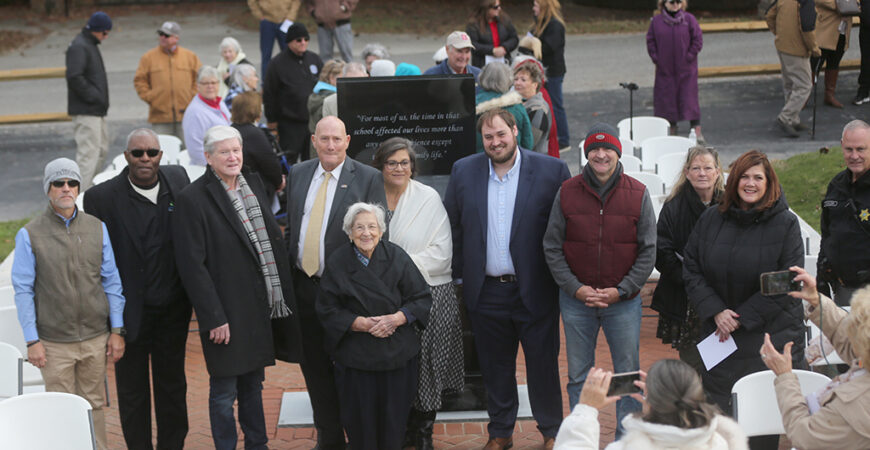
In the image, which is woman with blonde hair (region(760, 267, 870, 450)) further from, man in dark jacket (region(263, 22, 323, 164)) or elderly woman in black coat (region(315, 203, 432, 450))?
man in dark jacket (region(263, 22, 323, 164))

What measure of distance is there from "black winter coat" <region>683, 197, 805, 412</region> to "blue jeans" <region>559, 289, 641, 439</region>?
0.42 metres

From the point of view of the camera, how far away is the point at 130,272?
6.26 meters

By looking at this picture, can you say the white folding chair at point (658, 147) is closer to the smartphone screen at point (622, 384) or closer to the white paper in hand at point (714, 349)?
the white paper in hand at point (714, 349)

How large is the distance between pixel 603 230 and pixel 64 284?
10.3 ft

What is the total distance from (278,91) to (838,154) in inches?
260

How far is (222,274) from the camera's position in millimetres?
6051

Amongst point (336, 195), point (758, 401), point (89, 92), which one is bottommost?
point (758, 401)

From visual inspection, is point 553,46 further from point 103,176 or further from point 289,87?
point 103,176

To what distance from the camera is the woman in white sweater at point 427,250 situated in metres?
6.46

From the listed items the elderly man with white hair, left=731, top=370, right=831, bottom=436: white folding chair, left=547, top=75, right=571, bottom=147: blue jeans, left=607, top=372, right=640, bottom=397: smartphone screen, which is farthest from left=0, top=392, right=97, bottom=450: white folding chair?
left=547, top=75, right=571, bottom=147: blue jeans

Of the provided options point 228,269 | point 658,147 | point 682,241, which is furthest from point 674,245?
point 658,147

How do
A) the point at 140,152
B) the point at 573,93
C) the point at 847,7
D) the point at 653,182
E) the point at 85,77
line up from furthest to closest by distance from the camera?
the point at 573,93, the point at 847,7, the point at 85,77, the point at 653,182, the point at 140,152

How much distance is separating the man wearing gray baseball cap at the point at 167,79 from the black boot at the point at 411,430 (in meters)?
7.00

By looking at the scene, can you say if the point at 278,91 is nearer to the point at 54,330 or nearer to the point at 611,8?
the point at 54,330
